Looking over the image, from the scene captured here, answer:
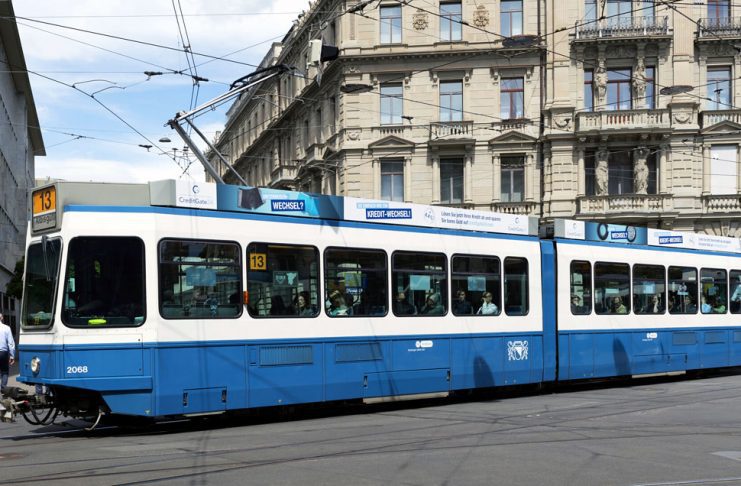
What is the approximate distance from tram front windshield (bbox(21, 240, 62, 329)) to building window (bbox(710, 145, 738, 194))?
108 feet

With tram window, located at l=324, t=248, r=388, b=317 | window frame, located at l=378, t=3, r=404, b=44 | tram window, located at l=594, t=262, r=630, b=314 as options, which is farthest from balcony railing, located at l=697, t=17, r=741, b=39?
tram window, located at l=324, t=248, r=388, b=317

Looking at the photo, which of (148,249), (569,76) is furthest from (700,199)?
(148,249)

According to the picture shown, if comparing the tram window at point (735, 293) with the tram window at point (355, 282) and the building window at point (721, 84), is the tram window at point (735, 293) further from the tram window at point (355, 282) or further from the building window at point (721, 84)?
the building window at point (721, 84)

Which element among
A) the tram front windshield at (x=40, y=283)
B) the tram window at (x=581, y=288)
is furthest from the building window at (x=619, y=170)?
the tram front windshield at (x=40, y=283)

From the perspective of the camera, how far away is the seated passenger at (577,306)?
58.2ft

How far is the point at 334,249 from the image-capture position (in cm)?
1370

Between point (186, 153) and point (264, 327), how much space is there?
20537 mm

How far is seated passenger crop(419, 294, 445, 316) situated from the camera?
14992 millimetres

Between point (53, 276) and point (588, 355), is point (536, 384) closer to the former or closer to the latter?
point (588, 355)

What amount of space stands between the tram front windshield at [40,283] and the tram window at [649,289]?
11800 mm

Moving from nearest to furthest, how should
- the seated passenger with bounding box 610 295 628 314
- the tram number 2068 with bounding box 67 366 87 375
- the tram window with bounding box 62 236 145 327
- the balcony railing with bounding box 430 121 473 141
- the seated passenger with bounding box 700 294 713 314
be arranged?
the tram number 2068 with bounding box 67 366 87 375 < the tram window with bounding box 62 236 145 327 < the seated passenger with bounding box 610 295 628 314 < the seated passenger with bounding box 700 294 713 314 < the balcony railing with bounding box 430 121 473 141

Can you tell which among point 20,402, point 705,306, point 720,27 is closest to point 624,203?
point 720,27

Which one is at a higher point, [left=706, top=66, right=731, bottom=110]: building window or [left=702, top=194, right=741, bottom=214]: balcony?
[left=706, top=66, right=731, bottom=110]: building window

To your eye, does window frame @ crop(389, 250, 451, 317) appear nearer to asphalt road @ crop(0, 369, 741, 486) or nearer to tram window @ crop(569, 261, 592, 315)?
asphalt road @ crop(0, 369, 741, 486)
